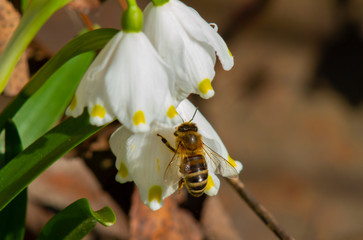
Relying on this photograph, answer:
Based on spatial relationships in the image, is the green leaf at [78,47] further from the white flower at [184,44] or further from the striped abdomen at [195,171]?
the striped abdomen at [195,171]

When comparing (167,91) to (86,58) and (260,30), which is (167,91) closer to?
(86,58)

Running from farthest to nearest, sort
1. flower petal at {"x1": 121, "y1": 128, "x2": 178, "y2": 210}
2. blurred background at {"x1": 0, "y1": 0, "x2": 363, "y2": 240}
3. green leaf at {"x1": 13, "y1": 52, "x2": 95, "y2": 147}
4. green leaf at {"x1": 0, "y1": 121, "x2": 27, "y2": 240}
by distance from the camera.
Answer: blurred background at {"x1": 0, "y1": 0, "x2": 363, "y2": 240} → green leaf at {"x1": 13, "y1": 52, "x2": 95, "y2": 147} → green leaf at {"x1": 0, "y1": 121, "x2": 27, "y2": 240} → flower petal at {"x1": 121, "y1": 128, "x2": 178, "y2": 210}

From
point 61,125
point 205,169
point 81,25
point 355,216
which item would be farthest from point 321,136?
point 61,125

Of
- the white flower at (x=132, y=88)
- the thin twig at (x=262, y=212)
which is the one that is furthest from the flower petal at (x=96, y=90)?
the thin twig at (x=262, y=212)

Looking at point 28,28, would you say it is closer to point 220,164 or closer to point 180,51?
point 180,51

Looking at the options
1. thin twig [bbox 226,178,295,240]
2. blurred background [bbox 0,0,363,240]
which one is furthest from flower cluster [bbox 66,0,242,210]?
blurred background [bbox 0,0,363,240]

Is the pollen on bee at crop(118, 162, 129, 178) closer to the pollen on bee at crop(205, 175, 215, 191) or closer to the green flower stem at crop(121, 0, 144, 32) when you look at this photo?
the pollen on bee at crop(205, 175, 215, 191)
